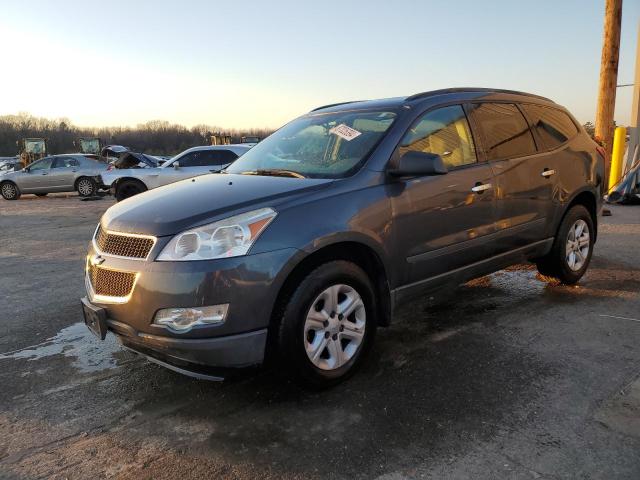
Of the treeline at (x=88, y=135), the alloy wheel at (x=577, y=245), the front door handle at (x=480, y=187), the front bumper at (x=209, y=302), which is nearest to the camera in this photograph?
the front bumper at (x=209, y=302)

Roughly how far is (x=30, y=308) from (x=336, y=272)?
357cm

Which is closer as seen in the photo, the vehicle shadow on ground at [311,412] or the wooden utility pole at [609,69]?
the vehicle shadow on ground at [311,412]

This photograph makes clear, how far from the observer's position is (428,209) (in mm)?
3621

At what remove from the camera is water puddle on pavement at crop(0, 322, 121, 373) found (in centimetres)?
371

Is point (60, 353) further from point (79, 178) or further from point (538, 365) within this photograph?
point (79, 178)

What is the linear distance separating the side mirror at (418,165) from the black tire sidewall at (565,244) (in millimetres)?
2183

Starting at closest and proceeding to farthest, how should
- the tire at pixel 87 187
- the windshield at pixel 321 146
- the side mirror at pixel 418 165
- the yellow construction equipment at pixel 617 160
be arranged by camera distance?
1. the side mirror at pixel 418 165
2. the windshield at pixel 321 146
3. the yellow construction equipment at pixel 617 160
4. the tire at pixel 87 187

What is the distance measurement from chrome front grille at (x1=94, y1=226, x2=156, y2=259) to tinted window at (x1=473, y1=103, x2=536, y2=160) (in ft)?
8.86

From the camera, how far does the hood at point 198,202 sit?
2889 mm

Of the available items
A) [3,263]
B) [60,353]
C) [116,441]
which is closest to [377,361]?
[116,441]

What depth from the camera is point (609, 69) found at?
9188mm

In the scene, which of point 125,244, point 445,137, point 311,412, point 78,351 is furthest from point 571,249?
point 78,351

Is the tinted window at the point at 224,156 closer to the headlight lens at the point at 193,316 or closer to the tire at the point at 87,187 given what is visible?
the tire at the point at 87,187

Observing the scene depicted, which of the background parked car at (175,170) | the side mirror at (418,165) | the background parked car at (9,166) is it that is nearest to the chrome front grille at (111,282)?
the side mirror at (418,165)
